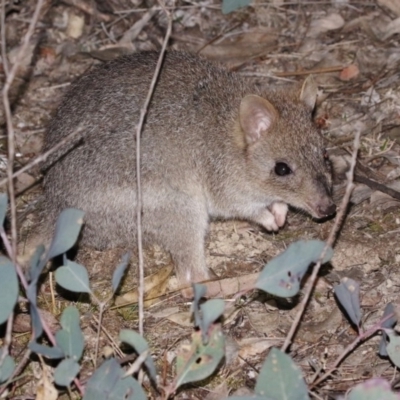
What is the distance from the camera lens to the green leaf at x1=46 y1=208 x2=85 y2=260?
197 inches

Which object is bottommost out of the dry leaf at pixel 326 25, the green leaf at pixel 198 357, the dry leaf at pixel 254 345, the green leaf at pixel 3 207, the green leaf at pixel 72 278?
the dry leaf at pixel 254 345

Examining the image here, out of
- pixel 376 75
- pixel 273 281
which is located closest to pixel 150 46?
pixel 376 75

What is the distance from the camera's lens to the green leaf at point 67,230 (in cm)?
500

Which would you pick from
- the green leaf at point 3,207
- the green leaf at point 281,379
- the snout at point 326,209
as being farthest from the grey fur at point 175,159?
the green leaf at point 281,379

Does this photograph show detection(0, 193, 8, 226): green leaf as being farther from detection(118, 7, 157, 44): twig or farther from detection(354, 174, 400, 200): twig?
detection(118, 7, 157, 44): twig

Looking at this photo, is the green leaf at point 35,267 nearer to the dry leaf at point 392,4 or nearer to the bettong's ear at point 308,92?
the bettong's ear at point 308,92

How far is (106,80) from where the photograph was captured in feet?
21.2

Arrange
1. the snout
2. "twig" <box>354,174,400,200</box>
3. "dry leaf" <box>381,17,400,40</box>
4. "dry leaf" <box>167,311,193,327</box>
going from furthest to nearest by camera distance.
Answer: "dry leaf" <box>381,17,400,40</box> → "twig" <box>354,174,400,200</box> → the snout → "dry leaf" <box>167,311,193,327</box>

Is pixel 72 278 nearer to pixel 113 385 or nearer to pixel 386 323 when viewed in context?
pixel 113 385

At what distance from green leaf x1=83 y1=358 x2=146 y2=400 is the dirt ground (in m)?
0.62

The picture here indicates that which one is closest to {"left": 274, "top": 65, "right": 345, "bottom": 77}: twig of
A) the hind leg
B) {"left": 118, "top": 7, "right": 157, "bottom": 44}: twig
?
{"left": 118, "top": 7, "right": 157, "bottom": 44}: twig

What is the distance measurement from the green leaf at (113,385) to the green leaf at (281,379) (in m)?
0.70

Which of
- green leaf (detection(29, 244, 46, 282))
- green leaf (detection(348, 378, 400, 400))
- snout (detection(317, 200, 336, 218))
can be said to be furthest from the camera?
snout (detection(317, 200, 336, 218))

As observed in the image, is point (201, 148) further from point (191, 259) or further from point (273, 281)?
point (273, 281)
